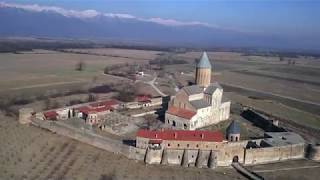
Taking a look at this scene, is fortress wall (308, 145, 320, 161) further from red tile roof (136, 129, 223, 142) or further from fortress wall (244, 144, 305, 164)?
red tile roof (136, 129, 223, 142)

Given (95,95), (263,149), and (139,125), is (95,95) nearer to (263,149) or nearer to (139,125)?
(139,125)

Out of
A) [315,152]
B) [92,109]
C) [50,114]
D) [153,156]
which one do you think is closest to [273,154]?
[315,152]

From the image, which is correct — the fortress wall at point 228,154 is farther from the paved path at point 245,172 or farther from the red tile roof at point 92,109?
the red tile roof at point 92,109

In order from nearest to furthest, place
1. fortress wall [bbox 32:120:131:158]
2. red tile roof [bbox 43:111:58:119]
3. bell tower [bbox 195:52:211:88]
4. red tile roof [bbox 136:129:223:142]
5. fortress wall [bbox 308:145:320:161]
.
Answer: red tile roof [bbox 136:129:223:142]
fortress wall [bbox 32:120:131:158]
fortress wall [bbox 308:145:320:161]
red tile roof [bbox 43:111:58:119]
bell tower [bbox 195:52:211:88]

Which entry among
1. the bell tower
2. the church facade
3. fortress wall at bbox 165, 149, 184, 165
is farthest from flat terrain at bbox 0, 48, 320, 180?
the bell tower

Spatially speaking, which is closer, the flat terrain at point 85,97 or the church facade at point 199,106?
the flat terrain at point 85,97

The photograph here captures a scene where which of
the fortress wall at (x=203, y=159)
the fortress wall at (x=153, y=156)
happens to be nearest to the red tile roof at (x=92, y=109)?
the fortress wall at (x=153, y=156)

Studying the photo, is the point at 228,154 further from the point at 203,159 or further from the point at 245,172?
the point at 245,172
